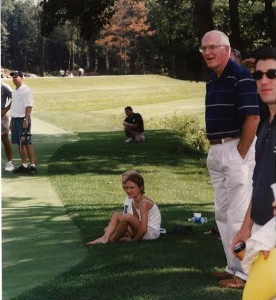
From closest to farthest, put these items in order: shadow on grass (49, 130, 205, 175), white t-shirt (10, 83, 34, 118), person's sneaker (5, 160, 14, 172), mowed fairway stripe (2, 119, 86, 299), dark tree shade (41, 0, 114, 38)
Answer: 1. mowed fairway stripe (2, 119, 86, 299)
2. white t-shirt (10, 83, 34, 118)
3. person's sneaker (5, 160, 14, 172)
4. shadow on grass (49, 130, 205, 175)
5. dark tree shade (41, 0, 114, 38)

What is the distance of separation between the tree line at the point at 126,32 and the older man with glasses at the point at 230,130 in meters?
6.40

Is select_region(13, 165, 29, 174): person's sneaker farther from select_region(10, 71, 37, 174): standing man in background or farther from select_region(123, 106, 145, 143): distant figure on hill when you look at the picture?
select_region(123, 106, 145, 143): distant figure on hill

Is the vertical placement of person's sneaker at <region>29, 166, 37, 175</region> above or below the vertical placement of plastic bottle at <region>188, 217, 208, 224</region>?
above

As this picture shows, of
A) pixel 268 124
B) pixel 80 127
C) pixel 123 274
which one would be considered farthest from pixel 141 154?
pixel 268 124

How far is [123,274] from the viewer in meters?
5.13

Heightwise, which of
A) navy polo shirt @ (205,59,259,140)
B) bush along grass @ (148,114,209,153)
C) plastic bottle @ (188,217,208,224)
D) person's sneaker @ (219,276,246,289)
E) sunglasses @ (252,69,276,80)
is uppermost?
sunglasses @ (252,69,276,80)

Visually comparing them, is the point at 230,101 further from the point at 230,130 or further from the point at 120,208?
the point at 120,208

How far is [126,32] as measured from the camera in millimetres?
57500

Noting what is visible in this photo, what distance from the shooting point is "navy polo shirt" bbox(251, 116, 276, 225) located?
2727 millimetres

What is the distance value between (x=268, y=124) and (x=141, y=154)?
38.9 feet

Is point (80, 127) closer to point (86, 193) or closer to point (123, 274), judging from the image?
point (86, 193)

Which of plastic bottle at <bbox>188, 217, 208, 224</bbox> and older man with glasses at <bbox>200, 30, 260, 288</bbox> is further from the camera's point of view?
plastic bottle at <bbox>188, 217, 208, 224</bbox>

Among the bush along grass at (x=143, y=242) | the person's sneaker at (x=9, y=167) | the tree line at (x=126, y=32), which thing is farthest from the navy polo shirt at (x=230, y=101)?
the person's sneaker at (x=9, y=167)

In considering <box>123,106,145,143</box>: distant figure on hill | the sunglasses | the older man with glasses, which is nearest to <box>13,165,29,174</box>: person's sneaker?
<box>123,106,145,143</box>: distant figure on hill
